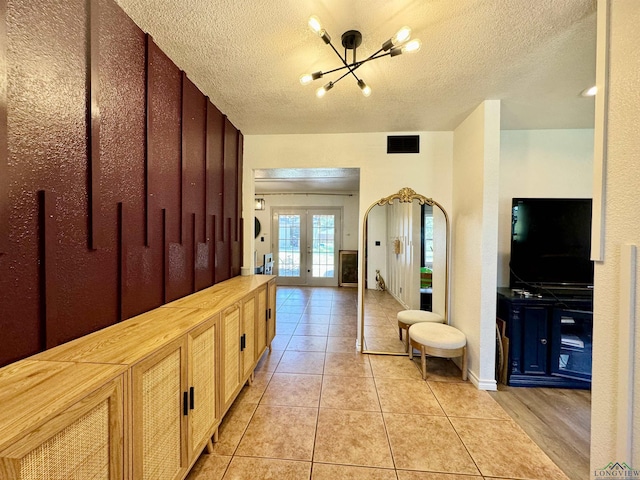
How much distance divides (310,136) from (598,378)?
3.05 metres

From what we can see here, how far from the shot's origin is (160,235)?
5.53 feet

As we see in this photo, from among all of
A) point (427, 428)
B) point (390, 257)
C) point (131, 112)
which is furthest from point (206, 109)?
point (427, 428)

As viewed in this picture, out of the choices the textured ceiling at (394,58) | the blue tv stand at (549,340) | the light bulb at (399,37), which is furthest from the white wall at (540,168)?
the light bulb at (399,37)

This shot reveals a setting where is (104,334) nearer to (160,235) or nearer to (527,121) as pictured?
(160,235)

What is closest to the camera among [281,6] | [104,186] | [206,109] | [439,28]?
[104,186]

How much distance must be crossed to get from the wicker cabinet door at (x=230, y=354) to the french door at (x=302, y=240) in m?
4.14

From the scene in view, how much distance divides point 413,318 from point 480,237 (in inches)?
46.1

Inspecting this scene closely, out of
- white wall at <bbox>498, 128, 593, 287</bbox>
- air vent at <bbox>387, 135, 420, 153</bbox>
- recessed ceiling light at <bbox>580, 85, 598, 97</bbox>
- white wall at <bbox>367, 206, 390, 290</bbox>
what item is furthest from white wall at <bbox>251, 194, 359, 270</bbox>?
recessed ceiling light at <bbox>580, 85, 598, 97</bbox>

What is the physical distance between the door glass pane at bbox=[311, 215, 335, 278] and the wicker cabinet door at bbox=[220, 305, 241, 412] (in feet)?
12.9

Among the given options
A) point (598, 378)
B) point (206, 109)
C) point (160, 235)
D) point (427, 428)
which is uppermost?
point (206, 109)

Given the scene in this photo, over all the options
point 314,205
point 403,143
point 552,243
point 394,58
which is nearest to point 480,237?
point 552,243

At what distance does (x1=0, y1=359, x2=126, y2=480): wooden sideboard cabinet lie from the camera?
0.63 metres

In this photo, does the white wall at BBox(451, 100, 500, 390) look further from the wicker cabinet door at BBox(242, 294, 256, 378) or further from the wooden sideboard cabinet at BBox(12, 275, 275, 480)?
the wooden sideboard cabinet at BBox(12, 275, 275, 480)

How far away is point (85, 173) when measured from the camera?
1187 mm
